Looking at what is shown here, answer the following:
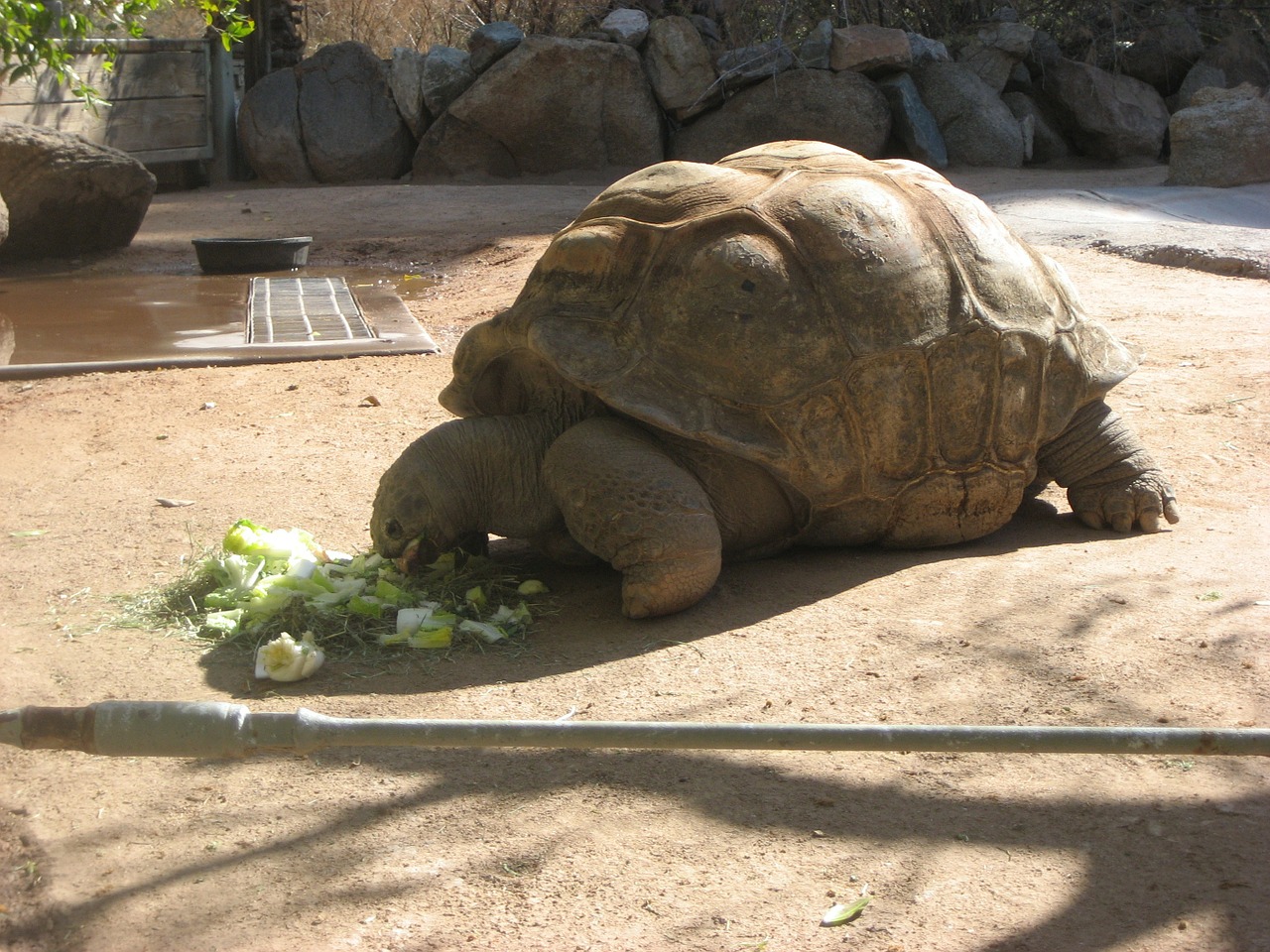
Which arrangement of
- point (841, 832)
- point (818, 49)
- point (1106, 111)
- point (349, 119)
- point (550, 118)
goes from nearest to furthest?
point (841, 832)
point (818, 49)
point (550, 118)
point (1106, 111)
point (349, 119)

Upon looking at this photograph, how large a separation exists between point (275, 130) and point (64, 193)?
5.91 metres

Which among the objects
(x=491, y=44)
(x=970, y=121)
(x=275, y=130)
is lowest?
(x=275, y=130)

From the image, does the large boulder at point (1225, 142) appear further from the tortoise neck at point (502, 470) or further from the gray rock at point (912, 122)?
the tortoise neck at point (502, 470)

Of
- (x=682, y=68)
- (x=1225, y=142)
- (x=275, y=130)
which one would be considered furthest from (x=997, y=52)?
(x=275, y=130)

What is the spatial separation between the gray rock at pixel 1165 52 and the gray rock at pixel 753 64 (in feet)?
18.0

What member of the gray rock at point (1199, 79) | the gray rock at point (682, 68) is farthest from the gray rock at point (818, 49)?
the gray rock at point (1199, 79)

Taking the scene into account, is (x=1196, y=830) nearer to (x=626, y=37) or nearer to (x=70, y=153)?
(x=70, y=153)

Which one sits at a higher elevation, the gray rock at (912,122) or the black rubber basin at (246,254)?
the gray rock at (912,122)

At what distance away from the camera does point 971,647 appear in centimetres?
346

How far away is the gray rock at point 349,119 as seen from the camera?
16.9m

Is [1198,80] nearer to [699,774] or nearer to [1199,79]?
[1199,79]

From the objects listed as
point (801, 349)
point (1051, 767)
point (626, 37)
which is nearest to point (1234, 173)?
point (626, 37)

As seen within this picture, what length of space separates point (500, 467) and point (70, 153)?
28.5ft

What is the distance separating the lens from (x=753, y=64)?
15555 millimetres
